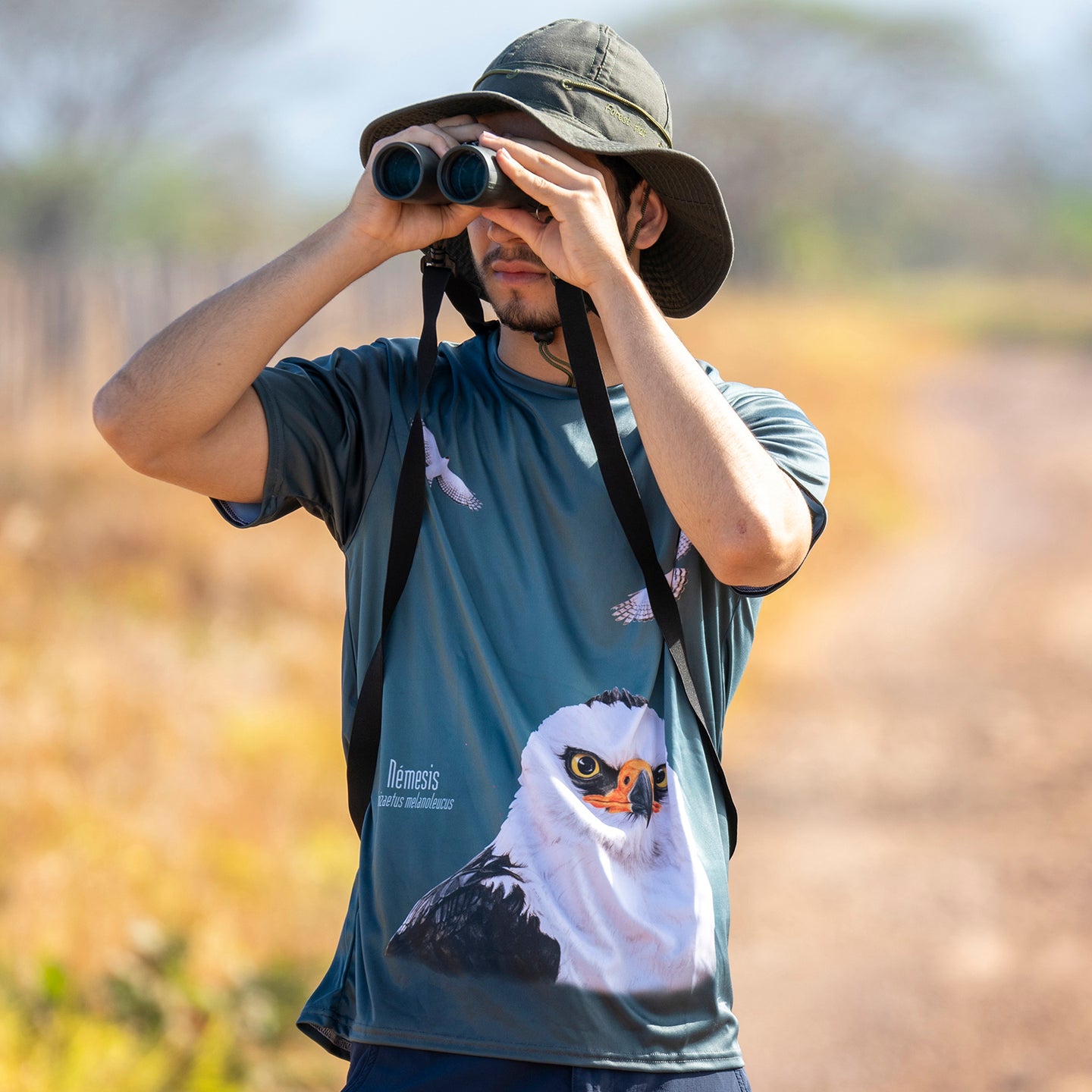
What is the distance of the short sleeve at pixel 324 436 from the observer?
71.0 inches

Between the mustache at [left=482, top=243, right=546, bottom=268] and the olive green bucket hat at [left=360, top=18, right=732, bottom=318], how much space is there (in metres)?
0.16

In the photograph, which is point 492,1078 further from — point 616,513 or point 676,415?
point 676,415

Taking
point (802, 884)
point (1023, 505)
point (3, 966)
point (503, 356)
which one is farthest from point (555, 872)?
point (1023, 505)

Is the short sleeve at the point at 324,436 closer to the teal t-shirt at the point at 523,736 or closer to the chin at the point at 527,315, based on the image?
the teal t-shirt at the point at 523,736

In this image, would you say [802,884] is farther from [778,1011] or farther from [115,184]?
[115,184]

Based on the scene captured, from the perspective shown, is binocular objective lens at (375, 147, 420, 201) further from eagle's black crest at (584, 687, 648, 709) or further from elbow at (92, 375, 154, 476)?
eagle's black crest at (584, 687, 648, 709)

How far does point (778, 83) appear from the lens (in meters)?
29.7

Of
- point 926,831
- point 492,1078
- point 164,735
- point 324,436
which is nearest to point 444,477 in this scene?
point 324,436

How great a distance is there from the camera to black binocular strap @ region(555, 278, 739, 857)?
172 cm

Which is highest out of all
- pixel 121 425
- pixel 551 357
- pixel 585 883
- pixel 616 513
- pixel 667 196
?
pixel 667 196

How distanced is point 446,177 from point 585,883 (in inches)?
34.6

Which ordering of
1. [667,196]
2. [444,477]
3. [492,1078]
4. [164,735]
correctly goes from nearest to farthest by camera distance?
[492,1078] → [444,477] → [667,196] → [164,735]

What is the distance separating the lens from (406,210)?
1808 mm

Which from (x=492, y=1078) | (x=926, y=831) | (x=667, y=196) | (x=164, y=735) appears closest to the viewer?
(x=492, y=1078)
